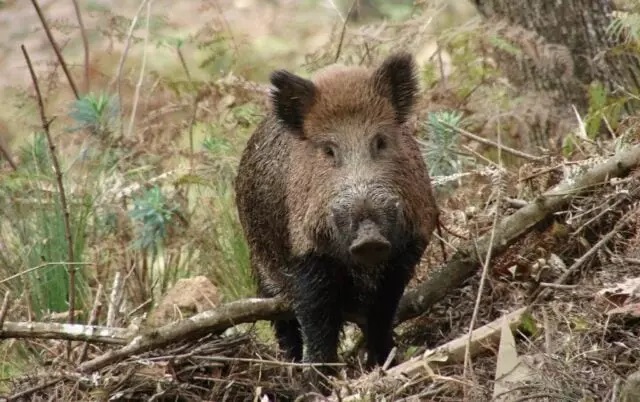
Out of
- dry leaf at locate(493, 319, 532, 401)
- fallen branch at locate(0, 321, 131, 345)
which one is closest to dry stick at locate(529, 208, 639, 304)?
dry leaf at locate(493, 319, 532, 401)

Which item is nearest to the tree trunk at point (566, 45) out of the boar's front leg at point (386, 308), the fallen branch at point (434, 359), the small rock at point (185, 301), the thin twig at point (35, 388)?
the boar's front leg at point (386, 308)

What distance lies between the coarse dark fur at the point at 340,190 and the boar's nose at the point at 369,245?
0.51 ft

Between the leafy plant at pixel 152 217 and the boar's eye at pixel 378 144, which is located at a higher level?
the boar's eye at pixel 378 144

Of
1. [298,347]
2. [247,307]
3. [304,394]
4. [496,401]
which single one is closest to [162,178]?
[298,347]

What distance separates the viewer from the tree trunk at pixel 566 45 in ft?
21.4

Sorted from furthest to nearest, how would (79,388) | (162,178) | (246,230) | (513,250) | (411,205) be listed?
(162,178)
(246,230)
(513,250)
(411,205)
(79,388)

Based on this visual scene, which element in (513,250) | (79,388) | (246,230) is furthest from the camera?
(246,230)

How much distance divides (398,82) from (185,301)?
137 cm

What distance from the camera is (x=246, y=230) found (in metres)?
5.48

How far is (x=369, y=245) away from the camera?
4.14 metres

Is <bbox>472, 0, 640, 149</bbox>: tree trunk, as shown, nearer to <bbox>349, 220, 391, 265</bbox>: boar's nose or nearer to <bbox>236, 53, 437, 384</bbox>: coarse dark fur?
<bbox>236, 53, 437, 384</bbox>: coarse dark fur

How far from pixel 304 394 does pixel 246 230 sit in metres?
1.32

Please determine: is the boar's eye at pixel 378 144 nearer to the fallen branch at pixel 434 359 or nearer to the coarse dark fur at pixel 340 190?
the coarse dark fur at pixel 340 190

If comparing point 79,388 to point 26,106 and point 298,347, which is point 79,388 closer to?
point 298,347
